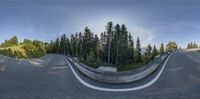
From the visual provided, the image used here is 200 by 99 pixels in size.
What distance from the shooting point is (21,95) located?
32.2 ft

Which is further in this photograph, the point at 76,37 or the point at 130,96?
the point at 76,37

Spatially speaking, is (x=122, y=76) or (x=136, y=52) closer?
(x=122, y=76)

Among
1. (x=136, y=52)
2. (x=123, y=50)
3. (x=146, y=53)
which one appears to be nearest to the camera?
(x=123, y=50)

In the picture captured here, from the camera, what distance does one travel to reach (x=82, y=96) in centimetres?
956

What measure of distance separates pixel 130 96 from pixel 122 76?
12.7ft

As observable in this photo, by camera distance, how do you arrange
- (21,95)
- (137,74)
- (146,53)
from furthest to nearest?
(146,53) → (137,74) → (21,95)

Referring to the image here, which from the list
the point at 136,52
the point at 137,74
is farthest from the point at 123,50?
the point at 137,74

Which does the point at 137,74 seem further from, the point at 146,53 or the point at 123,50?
the point at 146,53

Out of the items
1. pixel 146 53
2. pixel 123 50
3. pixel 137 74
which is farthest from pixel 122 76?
pixel 146 53

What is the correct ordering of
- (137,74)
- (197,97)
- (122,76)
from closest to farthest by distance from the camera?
(197,97)
(122,76)
(137,74)

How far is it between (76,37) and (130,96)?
181948 mm

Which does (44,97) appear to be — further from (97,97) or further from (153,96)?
(153,96)

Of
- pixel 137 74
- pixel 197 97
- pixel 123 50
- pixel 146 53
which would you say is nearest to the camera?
pixel 197 97

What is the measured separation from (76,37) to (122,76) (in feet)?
584
